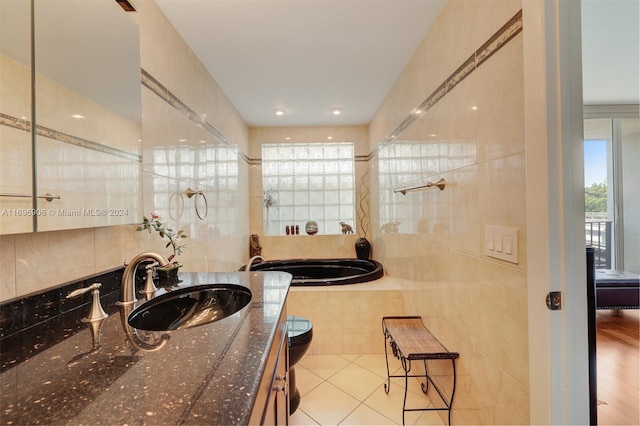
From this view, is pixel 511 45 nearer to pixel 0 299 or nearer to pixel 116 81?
pixel 116 81

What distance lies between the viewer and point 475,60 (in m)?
1.32

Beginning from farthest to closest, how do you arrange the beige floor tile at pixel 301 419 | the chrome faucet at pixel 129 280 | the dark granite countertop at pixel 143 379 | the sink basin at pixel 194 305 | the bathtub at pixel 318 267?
the bathtub at pixel 318 267
the beige floor tile at pixel 301 419
the sink basin at pixel 194 305
the chrome faucet at pixel 129 280
the dark granite countertop at pixel 143 379

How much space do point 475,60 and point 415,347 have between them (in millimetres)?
1619

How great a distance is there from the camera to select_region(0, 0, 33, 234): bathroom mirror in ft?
2.43

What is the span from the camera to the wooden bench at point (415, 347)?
5.15ft

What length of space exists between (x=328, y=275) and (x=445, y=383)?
7.12 ft

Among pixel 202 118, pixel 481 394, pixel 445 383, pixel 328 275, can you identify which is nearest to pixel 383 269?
pixel 328 275

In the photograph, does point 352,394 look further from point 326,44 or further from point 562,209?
point 326,44

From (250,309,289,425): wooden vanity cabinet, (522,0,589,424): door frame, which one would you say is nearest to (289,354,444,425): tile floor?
(250,309,289,425): wooden vanity cabinet

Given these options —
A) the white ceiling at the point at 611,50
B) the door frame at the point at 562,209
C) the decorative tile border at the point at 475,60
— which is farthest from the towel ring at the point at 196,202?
the white ceiling at the point at 611,50

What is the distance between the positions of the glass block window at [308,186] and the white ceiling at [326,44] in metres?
0.99

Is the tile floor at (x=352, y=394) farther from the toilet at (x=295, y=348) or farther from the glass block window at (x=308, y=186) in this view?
the glass block window at (x=308, y=186)

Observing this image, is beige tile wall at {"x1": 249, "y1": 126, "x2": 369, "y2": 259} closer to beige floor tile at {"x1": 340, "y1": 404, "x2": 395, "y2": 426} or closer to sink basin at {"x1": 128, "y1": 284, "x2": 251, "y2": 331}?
beige floor tile at {"x1": 340, "y1": 404, "x2": 395, "y2": 426}

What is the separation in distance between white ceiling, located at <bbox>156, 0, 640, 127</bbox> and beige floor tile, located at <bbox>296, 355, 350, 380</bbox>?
2.51 m
